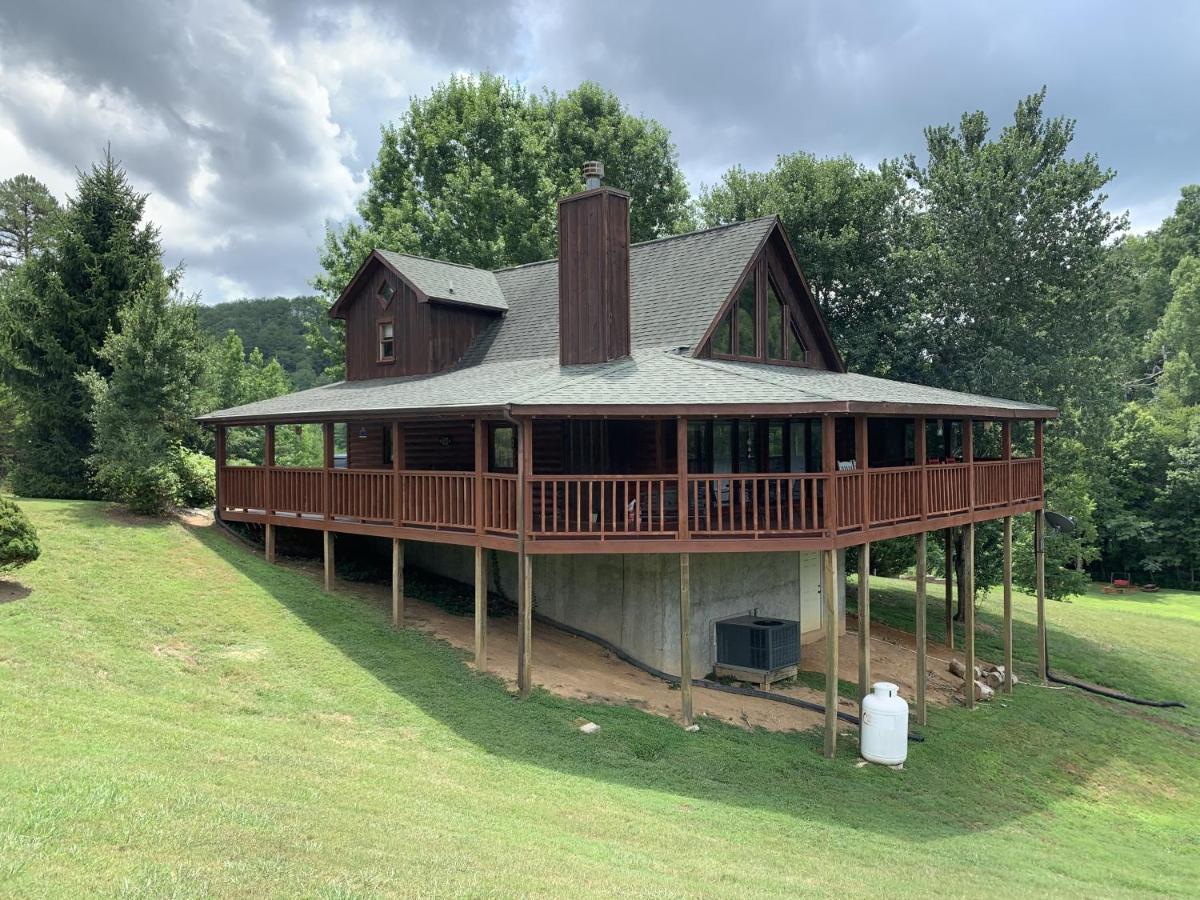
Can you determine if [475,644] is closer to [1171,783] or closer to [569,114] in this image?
[1171,783]

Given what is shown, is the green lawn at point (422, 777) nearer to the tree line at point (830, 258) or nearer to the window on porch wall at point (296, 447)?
the tree line at point (830, 258)

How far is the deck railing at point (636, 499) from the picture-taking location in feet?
42.6

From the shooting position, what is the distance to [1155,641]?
26.5m

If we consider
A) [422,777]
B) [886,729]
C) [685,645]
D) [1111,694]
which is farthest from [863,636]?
[1111,694]

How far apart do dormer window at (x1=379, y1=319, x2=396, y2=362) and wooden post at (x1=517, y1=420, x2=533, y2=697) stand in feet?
34.2

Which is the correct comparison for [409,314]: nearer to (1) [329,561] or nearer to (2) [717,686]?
(1) [329,561]

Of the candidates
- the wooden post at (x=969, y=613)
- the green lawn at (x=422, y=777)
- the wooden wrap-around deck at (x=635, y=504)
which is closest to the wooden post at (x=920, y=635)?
the green lawn at (x=422, y=777)

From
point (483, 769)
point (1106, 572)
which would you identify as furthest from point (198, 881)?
point (1106, 572)

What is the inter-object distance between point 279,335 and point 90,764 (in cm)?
7875

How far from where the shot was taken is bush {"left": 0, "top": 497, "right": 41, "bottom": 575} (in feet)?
44.6

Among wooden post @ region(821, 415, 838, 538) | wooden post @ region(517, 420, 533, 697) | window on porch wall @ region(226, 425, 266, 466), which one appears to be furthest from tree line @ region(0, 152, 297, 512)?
wooden post @ region(821, 415, 838, 538)

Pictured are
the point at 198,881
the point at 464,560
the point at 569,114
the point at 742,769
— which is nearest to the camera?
the point at 198,881

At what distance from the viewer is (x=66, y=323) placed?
23656 mm

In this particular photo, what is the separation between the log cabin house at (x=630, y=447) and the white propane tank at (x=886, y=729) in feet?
1.99
